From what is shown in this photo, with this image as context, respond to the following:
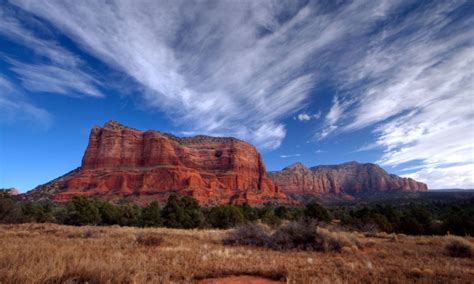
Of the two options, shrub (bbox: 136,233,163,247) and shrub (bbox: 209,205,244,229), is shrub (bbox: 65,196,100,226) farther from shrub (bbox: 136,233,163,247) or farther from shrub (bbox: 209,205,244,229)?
shrub (bbox: 136,233,163,247)

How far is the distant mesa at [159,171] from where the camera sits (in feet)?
333

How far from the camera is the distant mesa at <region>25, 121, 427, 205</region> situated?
101m

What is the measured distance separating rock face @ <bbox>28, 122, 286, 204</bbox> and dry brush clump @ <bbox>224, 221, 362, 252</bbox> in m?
83.7

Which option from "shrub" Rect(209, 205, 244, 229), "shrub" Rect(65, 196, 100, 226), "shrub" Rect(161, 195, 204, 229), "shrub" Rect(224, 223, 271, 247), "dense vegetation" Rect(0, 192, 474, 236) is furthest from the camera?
"shrub" Rect(209, 205, 244, 229)

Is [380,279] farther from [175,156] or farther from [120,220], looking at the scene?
[175,156]

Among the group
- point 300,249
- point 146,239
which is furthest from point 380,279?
point 146,239

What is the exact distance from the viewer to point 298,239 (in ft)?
48.6

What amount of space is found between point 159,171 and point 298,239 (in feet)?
345

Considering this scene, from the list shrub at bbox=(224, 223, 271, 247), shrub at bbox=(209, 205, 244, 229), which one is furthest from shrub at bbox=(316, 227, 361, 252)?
shrub at bbox=(209, 205, 244, 229)

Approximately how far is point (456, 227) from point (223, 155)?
120m

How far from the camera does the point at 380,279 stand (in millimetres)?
7168

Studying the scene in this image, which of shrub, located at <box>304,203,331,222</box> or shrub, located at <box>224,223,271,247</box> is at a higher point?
shrub, located at <box>304,203,331,222</box>

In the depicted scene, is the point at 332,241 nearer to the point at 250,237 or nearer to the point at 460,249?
the point at 250,237

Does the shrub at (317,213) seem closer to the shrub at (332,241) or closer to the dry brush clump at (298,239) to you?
the dry brush clump at (298,239)
